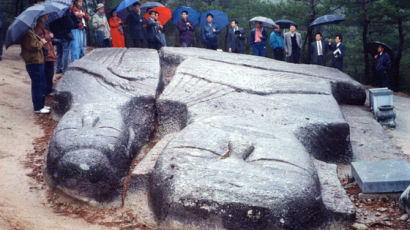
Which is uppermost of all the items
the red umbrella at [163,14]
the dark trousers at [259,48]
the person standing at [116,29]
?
the red umbrella at [163,14]

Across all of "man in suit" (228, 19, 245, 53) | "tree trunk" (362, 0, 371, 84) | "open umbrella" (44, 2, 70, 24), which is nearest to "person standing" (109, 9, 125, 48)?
"open umbrella" (44, 2, 70, 24)

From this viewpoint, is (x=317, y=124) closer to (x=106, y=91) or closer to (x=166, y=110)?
(x=166, y=110)

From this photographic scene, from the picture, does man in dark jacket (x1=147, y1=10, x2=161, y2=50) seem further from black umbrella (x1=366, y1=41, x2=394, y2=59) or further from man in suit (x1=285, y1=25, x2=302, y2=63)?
black umbrella (x1=366, y1=41, x2=394, y2=59)

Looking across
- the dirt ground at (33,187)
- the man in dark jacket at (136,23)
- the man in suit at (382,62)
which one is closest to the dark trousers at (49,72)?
the dirt ground at (33,187)

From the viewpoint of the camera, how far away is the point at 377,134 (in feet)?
18.1

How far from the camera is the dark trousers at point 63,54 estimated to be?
7.46 m

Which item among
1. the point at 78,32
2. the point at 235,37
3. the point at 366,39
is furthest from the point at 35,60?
the point at 366,39

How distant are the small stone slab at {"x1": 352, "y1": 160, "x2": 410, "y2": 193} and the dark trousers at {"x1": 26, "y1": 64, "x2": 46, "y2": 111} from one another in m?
4.28

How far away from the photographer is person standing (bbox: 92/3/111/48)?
8.63 meters

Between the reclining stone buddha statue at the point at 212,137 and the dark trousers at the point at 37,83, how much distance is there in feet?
1.47

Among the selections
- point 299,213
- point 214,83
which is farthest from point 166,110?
point 299,213

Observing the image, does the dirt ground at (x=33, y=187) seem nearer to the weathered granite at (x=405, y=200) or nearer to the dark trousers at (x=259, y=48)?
the weathered granite at (x=405, y=200)

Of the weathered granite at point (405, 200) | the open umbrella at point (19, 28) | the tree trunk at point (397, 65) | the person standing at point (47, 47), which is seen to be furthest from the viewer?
the tree trunk at point (397, 65)

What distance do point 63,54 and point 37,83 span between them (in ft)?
6.38
